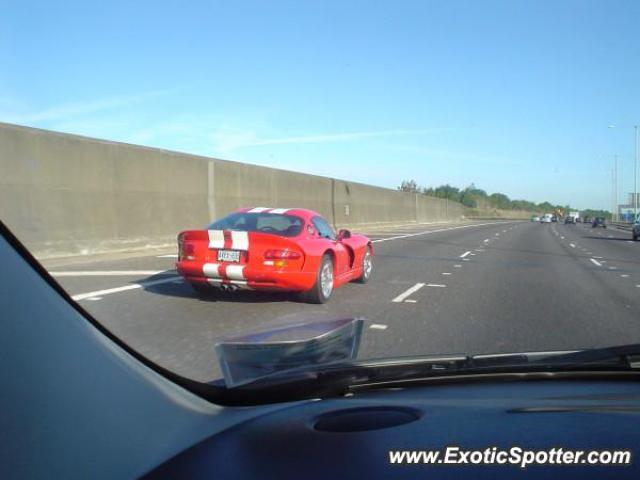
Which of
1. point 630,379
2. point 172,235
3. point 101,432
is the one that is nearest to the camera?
point 101,432

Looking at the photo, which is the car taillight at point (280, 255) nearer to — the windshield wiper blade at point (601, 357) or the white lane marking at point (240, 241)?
the white lane marking at point (240, 241)

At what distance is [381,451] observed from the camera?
188 cm

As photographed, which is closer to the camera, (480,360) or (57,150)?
(480,360)

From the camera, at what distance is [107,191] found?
14.5 meters

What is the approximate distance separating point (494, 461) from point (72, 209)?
1255 cm

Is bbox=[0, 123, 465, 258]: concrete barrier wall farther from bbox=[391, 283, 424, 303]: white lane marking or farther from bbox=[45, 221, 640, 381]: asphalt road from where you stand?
bbox=[391, 283, 424, 303]: white lane marking

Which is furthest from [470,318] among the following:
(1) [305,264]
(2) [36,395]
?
(2) [36,395]

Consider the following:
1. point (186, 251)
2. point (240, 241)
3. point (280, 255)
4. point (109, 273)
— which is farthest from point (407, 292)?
point (109, 273)

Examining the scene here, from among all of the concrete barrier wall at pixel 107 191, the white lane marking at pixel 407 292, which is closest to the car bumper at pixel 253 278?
the white lane marking at pixel 407 292

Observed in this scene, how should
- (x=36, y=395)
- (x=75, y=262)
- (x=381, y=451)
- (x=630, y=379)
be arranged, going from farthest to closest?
(x=75, y=262), (x=630, y=379), (x=381, y=451), (x=36, y=395)

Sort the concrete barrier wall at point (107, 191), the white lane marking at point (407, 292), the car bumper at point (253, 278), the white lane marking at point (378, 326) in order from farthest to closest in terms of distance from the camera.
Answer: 1. the concrete barrier wall at point (107, 191)
2. the white lane marking at point (407, 292)
3. the car bumper at point (253, 278)
4. the white lane marking at point (378, 326)

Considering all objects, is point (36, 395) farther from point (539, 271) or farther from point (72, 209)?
point (539, 271)

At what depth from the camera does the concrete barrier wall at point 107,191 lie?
1091cm

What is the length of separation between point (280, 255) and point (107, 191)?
830 centimetres
